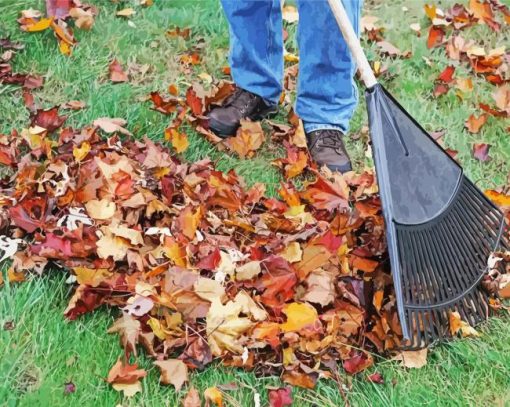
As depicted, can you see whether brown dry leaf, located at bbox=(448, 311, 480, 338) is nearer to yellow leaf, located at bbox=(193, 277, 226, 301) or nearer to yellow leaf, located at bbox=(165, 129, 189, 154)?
yellow leaf, located at bbox=(193, 277, 226, 301)

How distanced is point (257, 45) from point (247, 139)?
0.38 metres

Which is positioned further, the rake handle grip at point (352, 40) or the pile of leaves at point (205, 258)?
the rake handle grip at point (352, 40)

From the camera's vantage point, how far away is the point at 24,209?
2141 millimetres

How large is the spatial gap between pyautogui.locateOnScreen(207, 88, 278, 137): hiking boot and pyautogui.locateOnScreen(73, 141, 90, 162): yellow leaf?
1.84 ft

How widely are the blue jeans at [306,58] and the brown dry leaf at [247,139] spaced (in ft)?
0.55

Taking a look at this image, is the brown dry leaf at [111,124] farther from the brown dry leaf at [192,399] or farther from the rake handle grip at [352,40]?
the brown dry leaf at [192,399]

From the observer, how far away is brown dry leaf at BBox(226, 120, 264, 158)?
2.72 meters

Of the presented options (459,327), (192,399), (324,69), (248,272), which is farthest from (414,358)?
(324,69)

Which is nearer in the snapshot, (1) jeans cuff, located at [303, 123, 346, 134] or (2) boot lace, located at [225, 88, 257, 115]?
(1) jeans cuff, located at [303, 123, 346, 134]

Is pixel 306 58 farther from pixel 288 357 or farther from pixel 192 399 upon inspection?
pixel 192 399

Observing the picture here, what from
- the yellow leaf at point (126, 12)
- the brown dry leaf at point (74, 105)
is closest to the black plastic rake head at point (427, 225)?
the brown dry leaf at point (74, 105)

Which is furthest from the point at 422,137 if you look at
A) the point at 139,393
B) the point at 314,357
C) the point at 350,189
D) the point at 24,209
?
the point at 24,209

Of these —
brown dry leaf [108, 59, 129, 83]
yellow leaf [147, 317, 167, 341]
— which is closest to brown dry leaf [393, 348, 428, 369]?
yellow leaf [147, 317, 167, 341]

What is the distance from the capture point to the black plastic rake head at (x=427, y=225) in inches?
74.0
